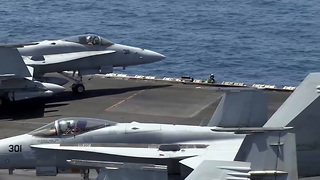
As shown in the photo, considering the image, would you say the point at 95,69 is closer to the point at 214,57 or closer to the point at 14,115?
the point at 14,115

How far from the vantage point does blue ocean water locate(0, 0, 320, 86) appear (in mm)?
58500

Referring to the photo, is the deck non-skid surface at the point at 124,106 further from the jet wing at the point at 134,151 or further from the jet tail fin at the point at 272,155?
the jet tail fin at the point at 272,155

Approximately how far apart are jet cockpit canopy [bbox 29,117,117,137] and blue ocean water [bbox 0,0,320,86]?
32.6m

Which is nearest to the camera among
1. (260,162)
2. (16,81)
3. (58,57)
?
(260,162)

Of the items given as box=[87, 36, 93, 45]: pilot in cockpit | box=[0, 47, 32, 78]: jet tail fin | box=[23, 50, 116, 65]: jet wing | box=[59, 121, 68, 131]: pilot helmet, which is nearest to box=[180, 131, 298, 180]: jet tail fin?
box=[59, 121, 68, 131]: pilot helmet

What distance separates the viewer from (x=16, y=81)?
32.0 metres

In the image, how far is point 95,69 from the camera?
116 ft

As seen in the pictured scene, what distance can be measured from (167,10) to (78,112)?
5932 cm

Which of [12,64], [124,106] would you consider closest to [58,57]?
[12,64]

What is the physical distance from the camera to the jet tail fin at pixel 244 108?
2155cm

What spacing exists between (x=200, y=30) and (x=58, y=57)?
41.1m

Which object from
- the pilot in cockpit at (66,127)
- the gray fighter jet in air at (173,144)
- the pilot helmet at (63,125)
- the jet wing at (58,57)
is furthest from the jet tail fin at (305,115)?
the jet wing at (58,57)

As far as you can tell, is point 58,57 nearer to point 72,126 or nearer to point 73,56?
point 73,56

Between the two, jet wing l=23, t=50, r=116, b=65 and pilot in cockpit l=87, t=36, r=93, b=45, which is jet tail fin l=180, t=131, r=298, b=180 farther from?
pilot in cockpit l=87, t=36, r=93, b=45
